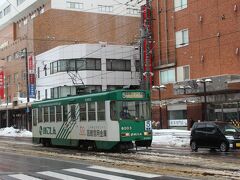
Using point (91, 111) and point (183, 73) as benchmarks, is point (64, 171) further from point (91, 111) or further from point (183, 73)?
point (183, 73)

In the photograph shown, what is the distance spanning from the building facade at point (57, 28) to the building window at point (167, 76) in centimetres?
1809

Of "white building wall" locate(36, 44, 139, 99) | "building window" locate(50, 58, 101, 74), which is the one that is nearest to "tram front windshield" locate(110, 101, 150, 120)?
"white building wall" locate(36, 44, 139, 99)

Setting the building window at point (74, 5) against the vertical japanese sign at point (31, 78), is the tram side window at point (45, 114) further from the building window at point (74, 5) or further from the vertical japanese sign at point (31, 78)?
the building window at point (74, 5)

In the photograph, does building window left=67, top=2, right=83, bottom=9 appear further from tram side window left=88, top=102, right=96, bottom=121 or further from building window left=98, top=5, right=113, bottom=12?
tram side window left=88, top=102, right=96, bottom=121

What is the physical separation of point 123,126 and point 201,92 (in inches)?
863

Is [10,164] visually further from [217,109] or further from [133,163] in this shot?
[217,109]

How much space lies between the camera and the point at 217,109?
147ft

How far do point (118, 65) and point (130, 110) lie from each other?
4366 cm

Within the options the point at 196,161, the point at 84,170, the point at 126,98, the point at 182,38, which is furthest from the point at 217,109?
the point at 84,170

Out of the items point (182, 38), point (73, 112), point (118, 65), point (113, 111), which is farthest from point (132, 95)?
point (118, 65)

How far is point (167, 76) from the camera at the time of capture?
175 feet

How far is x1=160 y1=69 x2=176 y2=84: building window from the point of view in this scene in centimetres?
5238

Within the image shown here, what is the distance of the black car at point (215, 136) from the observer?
926 inches

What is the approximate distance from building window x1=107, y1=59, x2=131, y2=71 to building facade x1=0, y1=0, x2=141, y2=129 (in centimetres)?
638
